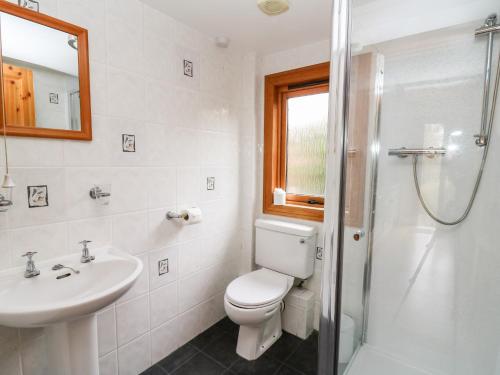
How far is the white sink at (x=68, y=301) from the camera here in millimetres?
839

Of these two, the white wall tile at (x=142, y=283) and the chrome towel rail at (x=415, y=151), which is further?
the white wall tile at (x=142, y=283)

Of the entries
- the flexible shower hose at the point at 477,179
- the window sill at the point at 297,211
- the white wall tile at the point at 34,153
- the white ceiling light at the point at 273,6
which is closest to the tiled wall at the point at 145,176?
the white wall tile at the point at 34,153

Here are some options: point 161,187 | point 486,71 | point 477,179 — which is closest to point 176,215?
point 161,187

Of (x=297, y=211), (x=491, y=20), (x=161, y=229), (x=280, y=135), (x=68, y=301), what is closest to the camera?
(x=68, y=301)

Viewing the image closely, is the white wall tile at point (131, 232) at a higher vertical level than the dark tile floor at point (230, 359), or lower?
higher

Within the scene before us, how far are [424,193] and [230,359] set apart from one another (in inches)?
61.3

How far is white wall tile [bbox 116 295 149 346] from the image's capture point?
1441 mm

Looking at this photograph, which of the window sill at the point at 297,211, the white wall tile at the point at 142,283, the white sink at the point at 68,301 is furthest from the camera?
the window sill at the point at 297,211

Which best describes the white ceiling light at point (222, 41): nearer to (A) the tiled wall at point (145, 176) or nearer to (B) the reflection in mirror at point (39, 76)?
(A) the tiled wall at point (145, 176)

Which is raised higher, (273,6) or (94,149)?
(273,6)

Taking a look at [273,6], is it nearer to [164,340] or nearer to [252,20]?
[252,20]

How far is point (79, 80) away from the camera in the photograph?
1.22 m

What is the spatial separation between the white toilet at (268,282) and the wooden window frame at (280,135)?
149 mm

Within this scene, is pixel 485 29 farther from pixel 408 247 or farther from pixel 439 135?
A: pixel 408 247
